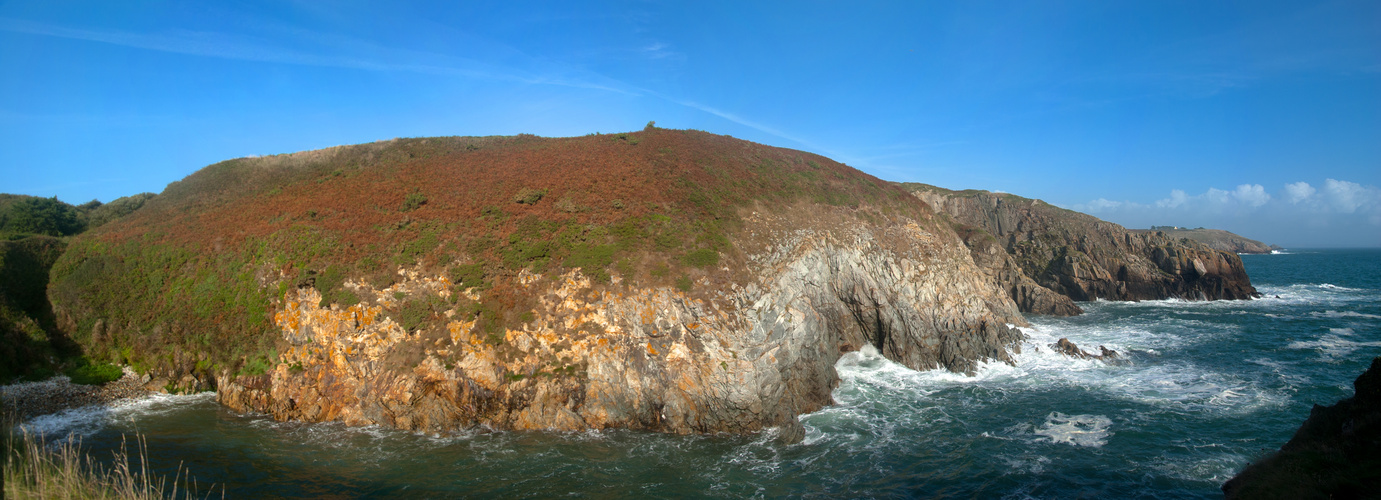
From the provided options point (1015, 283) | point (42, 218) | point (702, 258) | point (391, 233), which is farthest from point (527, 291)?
point (1015, 283)

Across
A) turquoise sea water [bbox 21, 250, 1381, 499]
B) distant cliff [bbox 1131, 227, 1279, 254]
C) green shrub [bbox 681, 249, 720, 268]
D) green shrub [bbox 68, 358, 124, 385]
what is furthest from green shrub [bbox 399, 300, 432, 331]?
distant cliff [bbox 1131, 227, 1279, 254]

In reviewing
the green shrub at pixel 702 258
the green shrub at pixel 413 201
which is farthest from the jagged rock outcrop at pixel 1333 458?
the green shrub at pixel 413 201

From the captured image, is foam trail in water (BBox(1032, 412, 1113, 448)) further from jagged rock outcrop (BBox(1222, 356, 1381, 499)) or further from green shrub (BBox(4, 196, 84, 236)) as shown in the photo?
green shrub (BBox(4, 196, 84, 236))

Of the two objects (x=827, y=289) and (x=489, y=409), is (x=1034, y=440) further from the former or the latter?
(x=489, y=409)

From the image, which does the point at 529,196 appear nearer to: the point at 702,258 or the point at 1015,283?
the point at 702,258

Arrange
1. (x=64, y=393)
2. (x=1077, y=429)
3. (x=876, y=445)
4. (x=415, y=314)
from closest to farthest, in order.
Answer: (x=876, y=445) < (x=1077, y=429) < (x=64, y=393) < (x=415, y=314)

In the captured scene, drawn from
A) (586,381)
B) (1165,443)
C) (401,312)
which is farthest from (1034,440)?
(401,312)
